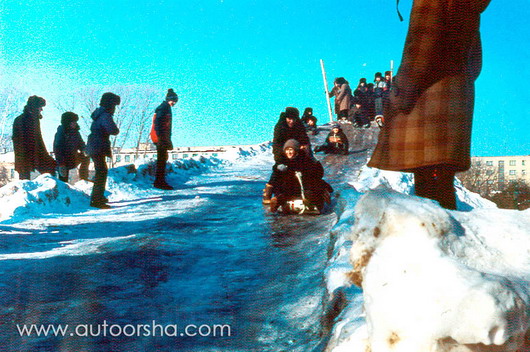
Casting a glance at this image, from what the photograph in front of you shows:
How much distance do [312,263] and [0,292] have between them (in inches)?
86.4

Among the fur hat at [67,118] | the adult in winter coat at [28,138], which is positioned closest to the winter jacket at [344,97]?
the fur hat at [67,118]

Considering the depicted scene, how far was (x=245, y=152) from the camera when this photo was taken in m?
18.6

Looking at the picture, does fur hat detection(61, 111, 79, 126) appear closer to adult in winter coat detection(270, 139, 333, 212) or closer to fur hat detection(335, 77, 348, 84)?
adult in winter coat detection(270, 139, 333, 212)

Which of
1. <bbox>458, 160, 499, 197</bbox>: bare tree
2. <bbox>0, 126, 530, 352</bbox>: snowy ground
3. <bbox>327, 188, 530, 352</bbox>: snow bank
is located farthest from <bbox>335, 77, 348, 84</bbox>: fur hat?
<bbox>458, 160, 499, 197</bbox>: bare tree

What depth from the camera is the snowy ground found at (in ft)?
3.91

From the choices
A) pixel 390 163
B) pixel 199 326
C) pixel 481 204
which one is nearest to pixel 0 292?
pixel 199 326

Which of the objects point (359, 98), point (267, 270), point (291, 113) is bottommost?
point (267, 270)

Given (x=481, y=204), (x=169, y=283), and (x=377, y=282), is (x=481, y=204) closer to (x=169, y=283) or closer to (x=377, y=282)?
(x=169, y=283)

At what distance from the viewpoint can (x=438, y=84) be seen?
7.30 ft

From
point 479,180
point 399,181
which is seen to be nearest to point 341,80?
Answer: point 399,181

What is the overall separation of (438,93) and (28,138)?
7599mm

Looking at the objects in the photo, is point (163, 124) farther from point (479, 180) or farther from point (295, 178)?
point (479, 180)

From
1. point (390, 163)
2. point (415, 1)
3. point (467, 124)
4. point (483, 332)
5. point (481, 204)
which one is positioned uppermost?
point (415, 1)

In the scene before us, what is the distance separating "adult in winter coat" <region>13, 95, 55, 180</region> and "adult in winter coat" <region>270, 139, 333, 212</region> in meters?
4.20
